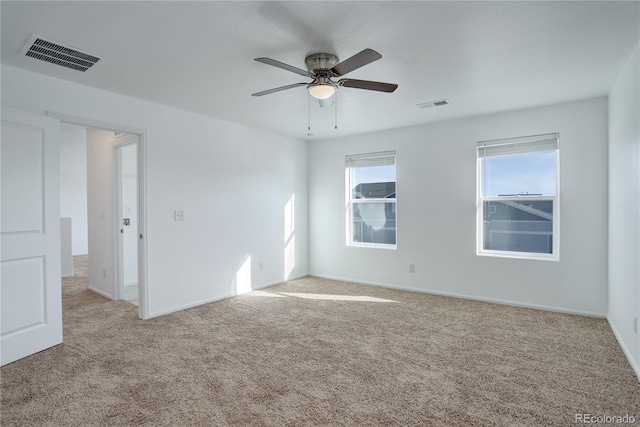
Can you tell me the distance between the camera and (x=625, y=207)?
2930 millimetres

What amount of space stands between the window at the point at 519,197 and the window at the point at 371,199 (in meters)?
1.30

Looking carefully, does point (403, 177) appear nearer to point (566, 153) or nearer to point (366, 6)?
point (566, 153)

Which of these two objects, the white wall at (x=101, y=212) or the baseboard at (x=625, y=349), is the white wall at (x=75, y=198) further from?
the baseboard at (x=625, y=349)

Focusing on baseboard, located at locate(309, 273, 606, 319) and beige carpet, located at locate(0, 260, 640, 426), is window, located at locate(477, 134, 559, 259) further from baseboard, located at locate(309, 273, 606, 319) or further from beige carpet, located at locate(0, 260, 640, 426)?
beige carpet, located at locate(0, 260, 640, 426)

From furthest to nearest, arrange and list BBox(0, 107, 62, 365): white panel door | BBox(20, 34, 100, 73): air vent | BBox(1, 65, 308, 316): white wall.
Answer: BBox(1, 65, 308, 316): white wall → BBox(0, 107, 62, 365): white panel door → BBox(20, 34, 100, 73): air vent

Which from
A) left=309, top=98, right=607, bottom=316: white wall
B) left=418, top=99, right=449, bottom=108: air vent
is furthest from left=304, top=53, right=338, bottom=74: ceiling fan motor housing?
left=309, top=98, right=607, bottom=316: white wall

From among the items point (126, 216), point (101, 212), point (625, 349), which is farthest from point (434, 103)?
point (101, 212)

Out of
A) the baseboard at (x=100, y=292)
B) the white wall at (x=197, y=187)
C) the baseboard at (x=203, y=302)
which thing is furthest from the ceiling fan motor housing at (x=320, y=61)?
the baseboard at (x=100, y=292)

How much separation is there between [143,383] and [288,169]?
154 inches

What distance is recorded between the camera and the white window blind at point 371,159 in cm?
→ 533

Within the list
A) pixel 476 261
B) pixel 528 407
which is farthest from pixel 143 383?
pixel 476 261

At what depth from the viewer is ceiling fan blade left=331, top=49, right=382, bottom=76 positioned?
81.7 inches

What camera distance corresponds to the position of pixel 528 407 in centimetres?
213

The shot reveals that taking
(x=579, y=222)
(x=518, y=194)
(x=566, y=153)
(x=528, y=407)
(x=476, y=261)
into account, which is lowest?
(x=528, y=407)
